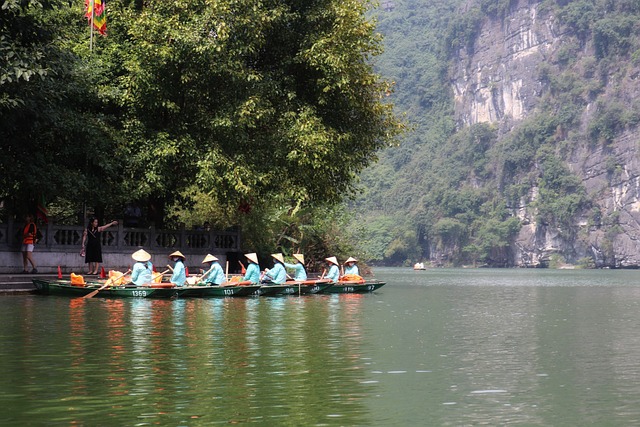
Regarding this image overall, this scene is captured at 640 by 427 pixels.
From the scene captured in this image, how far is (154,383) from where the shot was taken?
434 inches

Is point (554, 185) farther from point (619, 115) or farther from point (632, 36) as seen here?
point (632, 36)

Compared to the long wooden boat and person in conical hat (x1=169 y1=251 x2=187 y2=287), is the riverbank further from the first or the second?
the long wooden boat

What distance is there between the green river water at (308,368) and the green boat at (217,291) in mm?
3563

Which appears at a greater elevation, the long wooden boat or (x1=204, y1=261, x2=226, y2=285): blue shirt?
(x1=204, y1=261, x2=226, y2=285): blue shirt

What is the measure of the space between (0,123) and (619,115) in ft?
418

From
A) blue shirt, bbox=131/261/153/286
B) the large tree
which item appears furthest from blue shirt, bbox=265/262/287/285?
blue shirt, bbox=131/261/153/286

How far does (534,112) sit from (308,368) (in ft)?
489

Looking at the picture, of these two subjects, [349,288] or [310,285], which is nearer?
[310,285]

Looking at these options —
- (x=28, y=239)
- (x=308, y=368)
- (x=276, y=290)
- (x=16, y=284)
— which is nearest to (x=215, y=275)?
(x=276, y=290)

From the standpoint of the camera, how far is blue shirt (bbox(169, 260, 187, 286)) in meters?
26.4

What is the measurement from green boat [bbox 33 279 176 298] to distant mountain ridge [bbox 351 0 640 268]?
375 ft

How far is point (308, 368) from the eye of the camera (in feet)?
40.8

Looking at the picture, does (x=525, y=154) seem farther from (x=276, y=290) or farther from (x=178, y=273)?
(x=178, y=273)

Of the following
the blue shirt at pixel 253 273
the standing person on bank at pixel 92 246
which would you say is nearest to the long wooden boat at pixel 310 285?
the blue shirt at pixel 253 273
